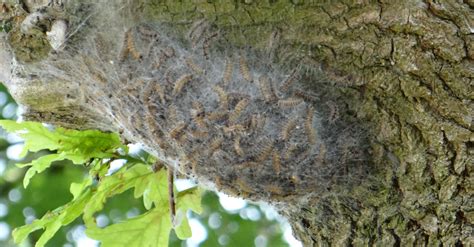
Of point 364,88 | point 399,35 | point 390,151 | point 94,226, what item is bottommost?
point 94,226

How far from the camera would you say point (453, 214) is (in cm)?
259

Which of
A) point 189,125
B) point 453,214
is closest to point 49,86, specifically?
point 189,125

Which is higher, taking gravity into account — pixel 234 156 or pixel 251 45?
pixel 251 45

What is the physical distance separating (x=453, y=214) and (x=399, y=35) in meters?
0.66

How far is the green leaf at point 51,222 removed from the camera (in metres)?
3.43

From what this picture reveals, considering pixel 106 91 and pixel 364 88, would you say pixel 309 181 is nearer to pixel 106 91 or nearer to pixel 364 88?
pixel 364 88

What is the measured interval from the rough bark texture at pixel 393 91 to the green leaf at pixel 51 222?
110cm

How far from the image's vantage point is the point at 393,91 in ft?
8.59

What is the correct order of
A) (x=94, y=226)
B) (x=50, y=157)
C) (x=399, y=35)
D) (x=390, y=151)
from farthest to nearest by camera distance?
(x=94, y=226) < (x=50, y=157) < (x=390, y=151) < (x=399, y=35)

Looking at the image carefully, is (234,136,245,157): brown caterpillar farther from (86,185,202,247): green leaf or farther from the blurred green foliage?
the blurred green foliage

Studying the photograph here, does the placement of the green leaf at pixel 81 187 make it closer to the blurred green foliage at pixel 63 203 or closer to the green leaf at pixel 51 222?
the green leaf at pixel 51 222

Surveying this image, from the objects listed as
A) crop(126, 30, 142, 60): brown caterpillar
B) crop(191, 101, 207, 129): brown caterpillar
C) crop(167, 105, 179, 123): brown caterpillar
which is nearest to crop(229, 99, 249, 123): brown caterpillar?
crop(191, 101, 207, 129): brown caterpillar

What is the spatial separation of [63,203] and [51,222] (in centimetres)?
221

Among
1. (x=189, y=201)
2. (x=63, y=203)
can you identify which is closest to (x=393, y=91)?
(x=189, y=201)
